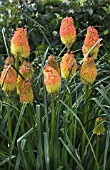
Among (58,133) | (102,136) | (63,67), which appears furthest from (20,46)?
(102,136)

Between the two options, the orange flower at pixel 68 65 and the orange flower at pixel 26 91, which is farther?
the orange flower at pixel 68 65

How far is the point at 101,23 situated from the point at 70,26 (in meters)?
1.90

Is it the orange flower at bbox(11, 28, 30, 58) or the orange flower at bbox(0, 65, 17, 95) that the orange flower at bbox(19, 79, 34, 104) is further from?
the orange flower at bbox(11, 28, 30, 58)

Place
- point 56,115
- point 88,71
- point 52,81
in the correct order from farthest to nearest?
point 56,115, point 88,71, point 52,81

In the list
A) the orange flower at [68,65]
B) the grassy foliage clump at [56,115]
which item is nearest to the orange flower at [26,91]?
the grassy foliage clump at [56,115]

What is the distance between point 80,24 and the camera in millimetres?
3865

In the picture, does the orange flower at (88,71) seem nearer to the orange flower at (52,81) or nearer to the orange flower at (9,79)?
the orange flower at (52,81)

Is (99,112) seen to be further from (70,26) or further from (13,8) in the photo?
(13,8)

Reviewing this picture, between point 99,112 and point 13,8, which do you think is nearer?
point 99,112

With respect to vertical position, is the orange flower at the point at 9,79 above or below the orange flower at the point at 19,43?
below

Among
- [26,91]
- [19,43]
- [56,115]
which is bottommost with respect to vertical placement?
[56,115]

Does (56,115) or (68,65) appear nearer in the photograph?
(68,65)

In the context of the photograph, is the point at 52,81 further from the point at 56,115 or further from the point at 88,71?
the point at 56,115

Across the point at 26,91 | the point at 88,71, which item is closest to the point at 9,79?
the point at 26,91
